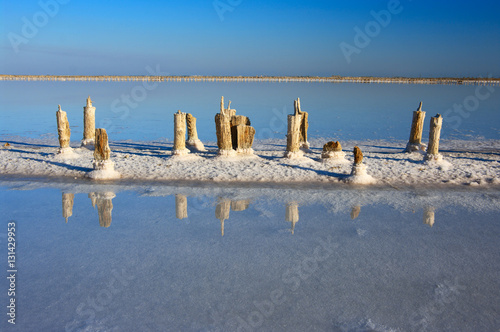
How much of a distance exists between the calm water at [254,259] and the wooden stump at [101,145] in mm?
1146

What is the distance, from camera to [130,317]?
4383mm

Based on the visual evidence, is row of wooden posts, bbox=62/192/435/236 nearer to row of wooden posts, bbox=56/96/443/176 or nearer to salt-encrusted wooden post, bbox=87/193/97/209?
salt-encrusted wooden post, bbox=87/193/97/209

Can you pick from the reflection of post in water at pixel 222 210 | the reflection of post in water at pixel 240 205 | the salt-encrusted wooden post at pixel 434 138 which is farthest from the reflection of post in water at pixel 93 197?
the salt-encrusted wooden post at pixel 434 138

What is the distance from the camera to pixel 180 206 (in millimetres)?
7891

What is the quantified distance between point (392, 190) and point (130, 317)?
6.25 meters

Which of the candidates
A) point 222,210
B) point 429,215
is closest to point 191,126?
point 222,210

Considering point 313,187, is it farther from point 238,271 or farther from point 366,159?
point 238,271

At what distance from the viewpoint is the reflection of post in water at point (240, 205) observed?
306 inches

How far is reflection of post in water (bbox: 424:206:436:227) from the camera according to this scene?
7.13 meters

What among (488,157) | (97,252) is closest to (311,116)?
(488,157)

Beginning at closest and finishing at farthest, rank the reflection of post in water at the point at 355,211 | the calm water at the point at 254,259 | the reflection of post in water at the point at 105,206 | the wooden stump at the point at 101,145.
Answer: the calm water at the point at 254,259, the reflection of post in water at the point at 105,206, the reflection of post in water at the point at 355,211, the wooden stump at the point at 101,145

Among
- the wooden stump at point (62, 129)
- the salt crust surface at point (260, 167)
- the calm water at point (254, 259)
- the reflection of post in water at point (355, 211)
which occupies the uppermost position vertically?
the wooden stump at point (62, 129)

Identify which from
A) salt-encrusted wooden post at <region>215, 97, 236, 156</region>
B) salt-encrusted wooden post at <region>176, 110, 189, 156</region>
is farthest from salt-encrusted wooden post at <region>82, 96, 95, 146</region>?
salt-encrusted wooden post at <region>215, 97, 236, 156</region>

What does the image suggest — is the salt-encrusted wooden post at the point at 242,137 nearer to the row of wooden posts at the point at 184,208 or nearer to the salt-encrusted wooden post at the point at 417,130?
the row of wooden posts at the point at 184,208
